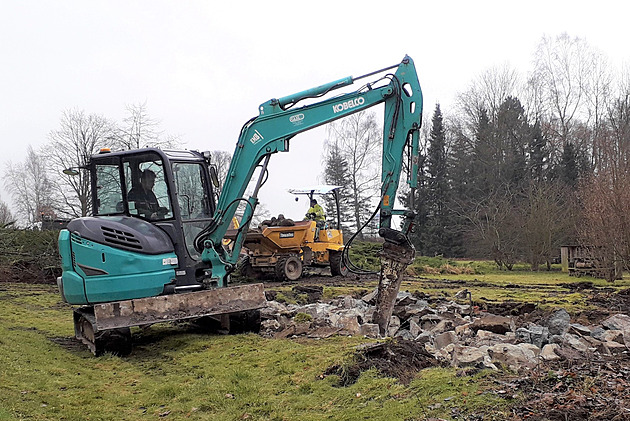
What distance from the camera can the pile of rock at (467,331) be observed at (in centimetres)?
611

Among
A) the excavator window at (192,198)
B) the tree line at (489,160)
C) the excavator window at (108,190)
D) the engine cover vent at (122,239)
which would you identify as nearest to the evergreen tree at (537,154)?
the tree line at (489,160)

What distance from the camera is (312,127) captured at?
9.19m

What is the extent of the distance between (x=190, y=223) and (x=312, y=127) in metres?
2.37

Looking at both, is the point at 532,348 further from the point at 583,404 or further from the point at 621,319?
the point at 621,319

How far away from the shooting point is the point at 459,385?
16.0 feet

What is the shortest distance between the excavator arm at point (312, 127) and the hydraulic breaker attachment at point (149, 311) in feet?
1.84

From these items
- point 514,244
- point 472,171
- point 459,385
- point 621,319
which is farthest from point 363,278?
point 472,171

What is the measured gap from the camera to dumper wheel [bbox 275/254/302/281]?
64.0 ft

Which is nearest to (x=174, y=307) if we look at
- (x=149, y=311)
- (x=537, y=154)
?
(x=149, y=311)

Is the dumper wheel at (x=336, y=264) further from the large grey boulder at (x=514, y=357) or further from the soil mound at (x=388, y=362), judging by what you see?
the large grey boulder at (x=514, y=357)

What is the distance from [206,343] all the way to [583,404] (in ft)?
18.8

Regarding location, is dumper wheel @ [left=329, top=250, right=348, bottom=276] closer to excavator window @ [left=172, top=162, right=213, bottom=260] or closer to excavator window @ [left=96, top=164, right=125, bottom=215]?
excavator window @ [left=172, top=162, right=213, bottom=260]

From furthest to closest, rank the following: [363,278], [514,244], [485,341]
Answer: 1. [514,244]
2. [363,278]
3. [485,341]

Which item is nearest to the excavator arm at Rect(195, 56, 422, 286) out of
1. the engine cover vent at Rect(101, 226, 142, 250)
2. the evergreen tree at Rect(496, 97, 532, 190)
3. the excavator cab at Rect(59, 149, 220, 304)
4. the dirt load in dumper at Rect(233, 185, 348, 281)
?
the excavator cab at Rect(59, 149, 220, 304)
